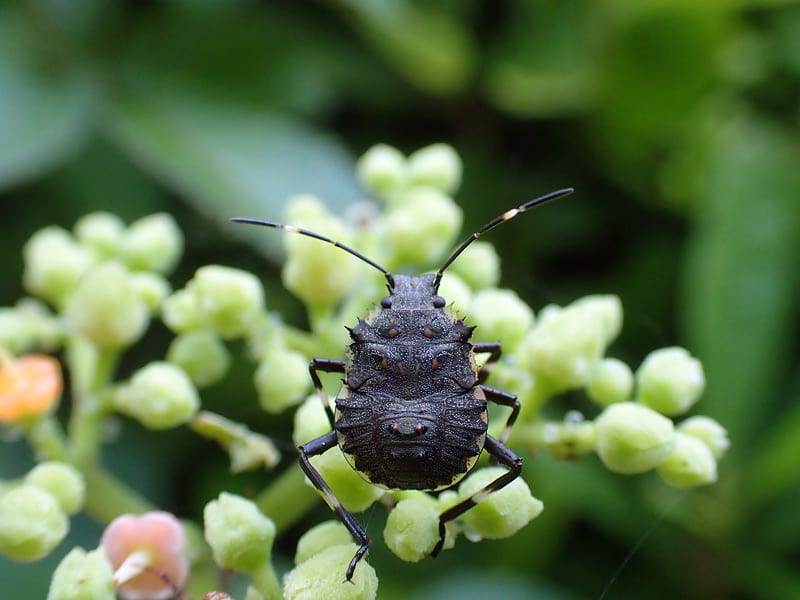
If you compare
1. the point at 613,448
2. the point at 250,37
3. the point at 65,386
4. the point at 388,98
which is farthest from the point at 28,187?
the point at 613,448

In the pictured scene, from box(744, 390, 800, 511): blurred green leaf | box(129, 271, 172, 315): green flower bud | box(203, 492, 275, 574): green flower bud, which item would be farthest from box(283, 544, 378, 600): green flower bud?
box(744, 390, 800, 511): blurred green leaf

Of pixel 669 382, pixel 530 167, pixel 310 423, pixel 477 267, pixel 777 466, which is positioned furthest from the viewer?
pixel 530 167

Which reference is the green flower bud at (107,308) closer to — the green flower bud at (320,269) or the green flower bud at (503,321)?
the green flower bud at (320,269)

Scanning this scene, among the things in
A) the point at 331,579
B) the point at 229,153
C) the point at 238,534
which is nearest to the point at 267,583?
the point at 238,534

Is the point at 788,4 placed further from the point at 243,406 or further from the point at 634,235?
the point at 243,406

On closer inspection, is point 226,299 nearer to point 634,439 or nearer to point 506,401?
point 506,401
